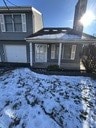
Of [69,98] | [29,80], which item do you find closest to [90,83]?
[69,98]

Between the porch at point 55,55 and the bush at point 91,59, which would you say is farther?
the porch at point 55,55

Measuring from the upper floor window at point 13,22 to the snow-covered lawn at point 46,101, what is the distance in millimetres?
4869

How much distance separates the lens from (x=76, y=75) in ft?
26.5

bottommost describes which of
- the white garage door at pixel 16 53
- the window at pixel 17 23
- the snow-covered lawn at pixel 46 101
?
the snow-covered lawn at pixel 46 101

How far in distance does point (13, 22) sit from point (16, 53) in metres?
3.02

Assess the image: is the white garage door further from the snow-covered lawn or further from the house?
the snow-covered lawn

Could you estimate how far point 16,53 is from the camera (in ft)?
38.9

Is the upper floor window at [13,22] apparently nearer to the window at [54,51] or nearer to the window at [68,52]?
the window at [54,51]

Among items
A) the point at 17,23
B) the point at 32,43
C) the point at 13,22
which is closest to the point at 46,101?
the point at 32,43

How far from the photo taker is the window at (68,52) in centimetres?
1065

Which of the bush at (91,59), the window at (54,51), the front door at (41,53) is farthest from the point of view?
the front door at (41,53)

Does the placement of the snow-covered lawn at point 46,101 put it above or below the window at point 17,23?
below

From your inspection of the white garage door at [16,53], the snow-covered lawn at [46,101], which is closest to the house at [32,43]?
the white garage door at [16,53]

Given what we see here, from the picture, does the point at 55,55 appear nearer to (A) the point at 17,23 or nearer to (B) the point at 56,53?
(B) the point at 56,53
